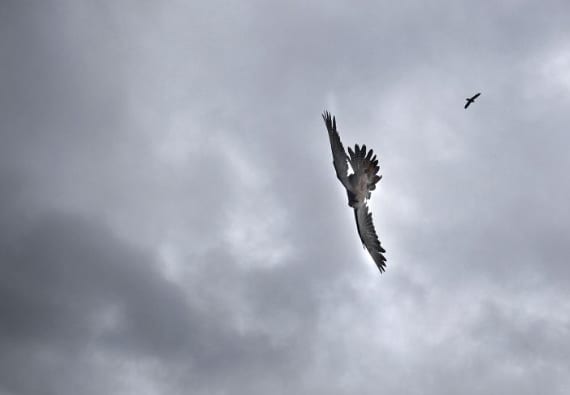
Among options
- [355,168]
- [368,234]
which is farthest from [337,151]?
[368,234]

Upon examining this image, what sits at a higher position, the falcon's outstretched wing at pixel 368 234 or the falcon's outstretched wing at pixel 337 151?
the falcon's outstretched wing at pixel 337 151

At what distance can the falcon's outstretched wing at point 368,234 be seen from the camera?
45969 mm

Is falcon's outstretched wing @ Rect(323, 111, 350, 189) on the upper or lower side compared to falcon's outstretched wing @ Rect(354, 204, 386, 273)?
upper

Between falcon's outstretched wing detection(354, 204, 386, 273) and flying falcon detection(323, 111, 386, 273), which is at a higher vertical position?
flying falcon detection(323, 111, 386, 273)

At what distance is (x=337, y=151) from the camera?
4425 cm

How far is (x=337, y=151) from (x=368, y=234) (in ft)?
22.9

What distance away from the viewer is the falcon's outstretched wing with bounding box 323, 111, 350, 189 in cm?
4397

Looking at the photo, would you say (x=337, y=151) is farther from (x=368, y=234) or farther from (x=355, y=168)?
(x=368, y=234)

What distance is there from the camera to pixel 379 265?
46.4m

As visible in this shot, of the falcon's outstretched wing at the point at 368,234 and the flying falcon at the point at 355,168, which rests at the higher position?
the flying falcon at the point at 355,168

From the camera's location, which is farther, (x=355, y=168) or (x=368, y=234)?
(x=368, y=234)

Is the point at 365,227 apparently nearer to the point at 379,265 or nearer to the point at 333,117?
the point at 379,265

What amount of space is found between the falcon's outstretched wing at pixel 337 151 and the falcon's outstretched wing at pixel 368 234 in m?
2.65

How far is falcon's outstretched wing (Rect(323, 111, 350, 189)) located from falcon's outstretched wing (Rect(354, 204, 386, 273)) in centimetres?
265
